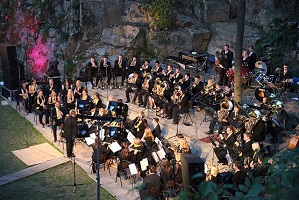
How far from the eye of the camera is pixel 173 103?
15.5 meters

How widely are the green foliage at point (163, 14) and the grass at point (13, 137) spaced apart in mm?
7861

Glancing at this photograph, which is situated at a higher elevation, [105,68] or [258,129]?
[105,68]

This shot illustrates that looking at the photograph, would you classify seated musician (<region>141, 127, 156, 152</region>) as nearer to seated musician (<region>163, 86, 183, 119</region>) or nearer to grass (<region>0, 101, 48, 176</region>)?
seated musician (<region>163, 86, 183, 119</region>)

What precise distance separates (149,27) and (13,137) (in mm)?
8947

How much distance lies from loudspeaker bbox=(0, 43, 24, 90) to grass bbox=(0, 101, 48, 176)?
1.36 m

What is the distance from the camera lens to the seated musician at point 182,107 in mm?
15070

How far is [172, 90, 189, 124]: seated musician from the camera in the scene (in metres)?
15.1

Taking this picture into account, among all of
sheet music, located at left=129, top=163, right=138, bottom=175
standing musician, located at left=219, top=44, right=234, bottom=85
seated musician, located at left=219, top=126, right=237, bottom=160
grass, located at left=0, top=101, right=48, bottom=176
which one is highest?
standing musician, located at left=219, top=44, right=234, bottom=85

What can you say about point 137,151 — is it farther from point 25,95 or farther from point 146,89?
point 25,95

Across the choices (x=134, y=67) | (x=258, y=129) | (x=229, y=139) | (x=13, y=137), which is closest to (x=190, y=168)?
(x=229, y=139)

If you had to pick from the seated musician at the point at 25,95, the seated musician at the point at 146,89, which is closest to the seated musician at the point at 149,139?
the seated musician at the point at 146,89

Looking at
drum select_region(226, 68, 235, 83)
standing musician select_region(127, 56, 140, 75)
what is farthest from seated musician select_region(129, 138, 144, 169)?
standing musician select_region(127, 56, 140, 75)

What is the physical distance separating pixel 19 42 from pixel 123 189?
59.1ft

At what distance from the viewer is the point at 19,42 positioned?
2772 centimetres
